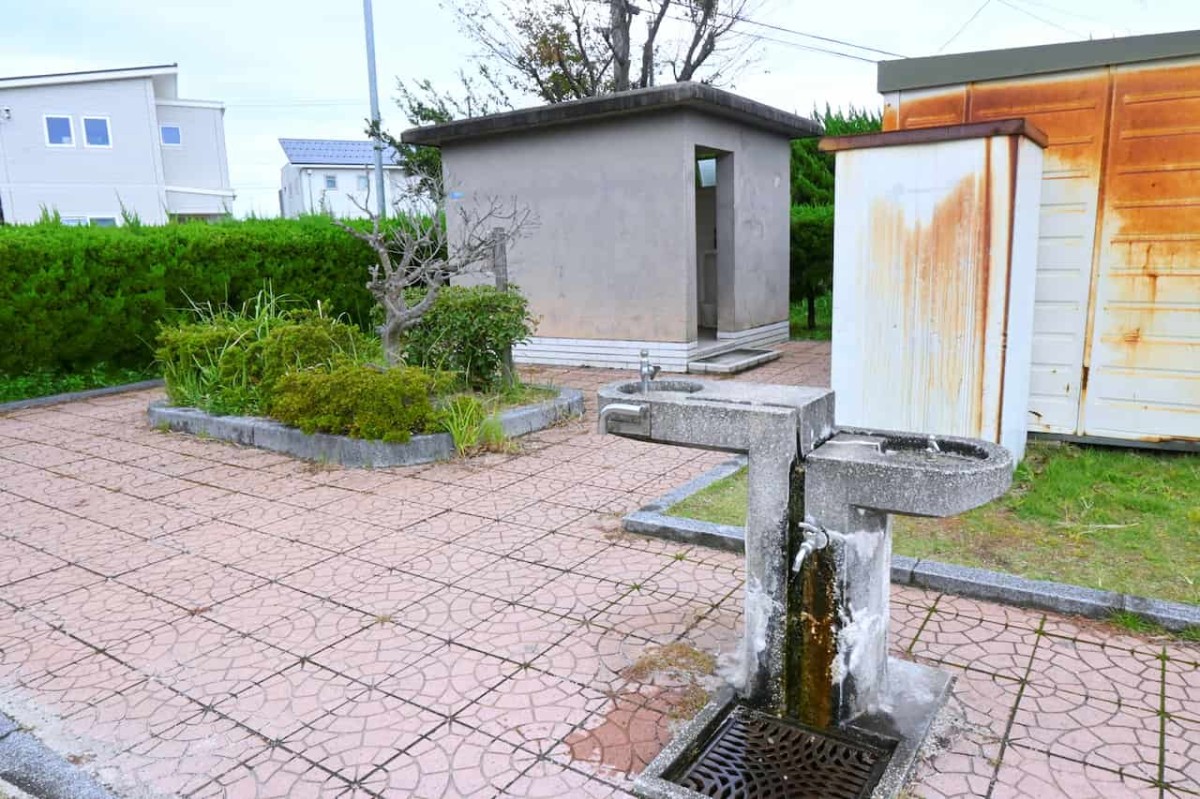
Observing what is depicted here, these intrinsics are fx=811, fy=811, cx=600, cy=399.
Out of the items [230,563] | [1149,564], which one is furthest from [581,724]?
[1149,564]

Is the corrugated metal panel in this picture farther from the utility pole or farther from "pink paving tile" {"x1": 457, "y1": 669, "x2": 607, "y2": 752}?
the utility pole

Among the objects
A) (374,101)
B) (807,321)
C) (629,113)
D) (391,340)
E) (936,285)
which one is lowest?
(807,321)

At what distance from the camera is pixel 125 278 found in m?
8.93

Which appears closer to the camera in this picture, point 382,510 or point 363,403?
point 382,510

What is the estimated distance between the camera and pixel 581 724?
255cm

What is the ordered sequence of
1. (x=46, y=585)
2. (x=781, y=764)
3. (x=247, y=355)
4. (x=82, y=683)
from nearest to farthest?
(x=781, y=764)
(x=82, y=683)
(x=46, y=585)
(x=247, y=355)

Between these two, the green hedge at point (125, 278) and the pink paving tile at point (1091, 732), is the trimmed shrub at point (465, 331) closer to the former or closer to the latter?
the green hedge at point (125, 278)

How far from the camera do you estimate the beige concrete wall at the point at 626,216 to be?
8.69m

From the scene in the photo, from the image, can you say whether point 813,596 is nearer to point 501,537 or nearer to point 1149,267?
point 501,537

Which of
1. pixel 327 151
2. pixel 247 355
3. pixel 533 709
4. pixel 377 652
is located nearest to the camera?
pixel 533 709

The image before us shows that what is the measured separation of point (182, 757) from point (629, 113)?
761 centimetres

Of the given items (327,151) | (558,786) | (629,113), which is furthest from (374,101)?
(327,151)

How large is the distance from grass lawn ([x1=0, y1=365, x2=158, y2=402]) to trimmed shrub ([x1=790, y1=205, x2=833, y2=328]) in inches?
341

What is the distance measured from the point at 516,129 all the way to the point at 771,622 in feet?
26.2
